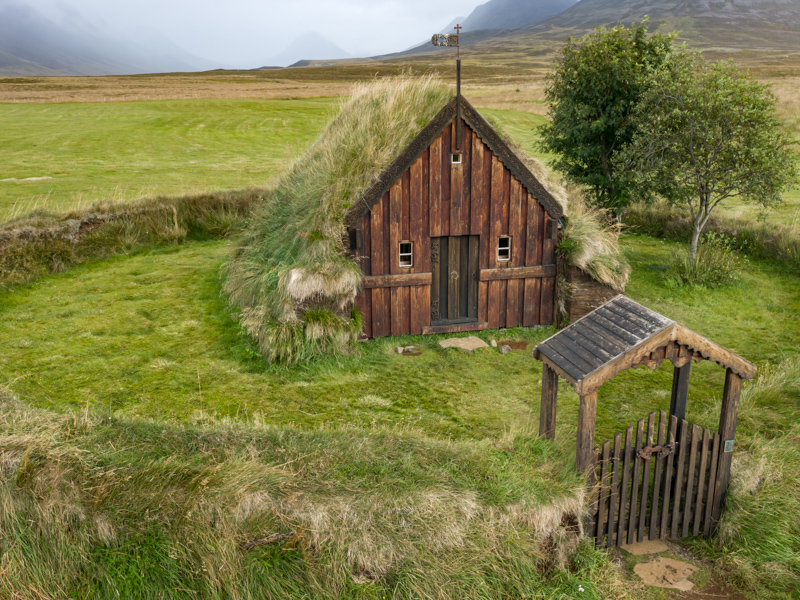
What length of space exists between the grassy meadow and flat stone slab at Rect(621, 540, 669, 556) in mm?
346

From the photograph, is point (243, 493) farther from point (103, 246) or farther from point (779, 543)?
point (103, 246)

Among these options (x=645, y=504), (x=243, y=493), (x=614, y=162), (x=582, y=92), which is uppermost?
(x=582, y=92)

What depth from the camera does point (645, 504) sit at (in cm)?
696

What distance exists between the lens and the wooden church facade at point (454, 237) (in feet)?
40.7

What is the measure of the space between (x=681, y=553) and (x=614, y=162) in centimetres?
1381

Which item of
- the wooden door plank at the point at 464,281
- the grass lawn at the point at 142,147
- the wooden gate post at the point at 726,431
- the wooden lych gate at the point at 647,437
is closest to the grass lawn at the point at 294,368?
the wooden door plank at the point at 464,281

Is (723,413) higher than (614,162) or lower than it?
lower

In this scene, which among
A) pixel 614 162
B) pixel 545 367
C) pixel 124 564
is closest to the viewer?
pixel 124 564

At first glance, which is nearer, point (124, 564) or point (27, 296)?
point (124, 564)

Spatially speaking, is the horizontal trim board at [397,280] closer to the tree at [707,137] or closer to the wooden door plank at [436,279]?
the wooden door plank at [436,279]

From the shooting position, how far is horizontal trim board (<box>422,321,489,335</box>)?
1327cm

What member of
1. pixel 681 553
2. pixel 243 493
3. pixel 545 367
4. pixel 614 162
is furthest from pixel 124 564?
pixel 614 162

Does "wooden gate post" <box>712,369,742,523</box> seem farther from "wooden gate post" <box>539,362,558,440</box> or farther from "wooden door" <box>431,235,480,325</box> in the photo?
"wooden door" <box>431,235,480,325</box>

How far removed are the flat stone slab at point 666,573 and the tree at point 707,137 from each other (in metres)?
11.9
